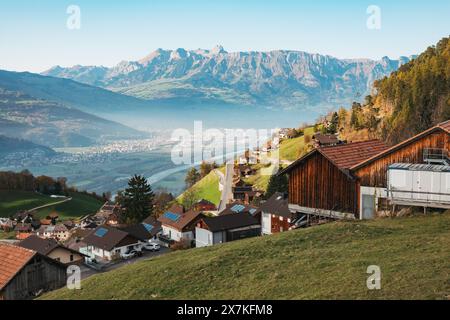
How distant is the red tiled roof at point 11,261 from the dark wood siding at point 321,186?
1577 cm

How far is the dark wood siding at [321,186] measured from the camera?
25259mm

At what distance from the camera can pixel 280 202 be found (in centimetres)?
5659

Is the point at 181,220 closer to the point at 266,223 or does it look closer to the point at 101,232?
the point at 101,232

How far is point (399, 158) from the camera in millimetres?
23828

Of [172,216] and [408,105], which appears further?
[408,105]

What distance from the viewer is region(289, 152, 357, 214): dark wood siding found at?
25.3 metres

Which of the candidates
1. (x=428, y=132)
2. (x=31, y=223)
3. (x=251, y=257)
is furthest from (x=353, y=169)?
(x=31, y=223)

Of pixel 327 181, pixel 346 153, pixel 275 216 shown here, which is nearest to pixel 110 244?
pixel 275 216

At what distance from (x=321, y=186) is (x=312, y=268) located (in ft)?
38.8

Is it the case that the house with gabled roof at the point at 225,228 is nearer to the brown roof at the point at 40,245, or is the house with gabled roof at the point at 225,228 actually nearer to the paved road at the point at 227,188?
the brown roof at the point at 40,245

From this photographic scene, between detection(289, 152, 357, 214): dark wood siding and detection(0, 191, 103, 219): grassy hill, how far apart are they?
101 meters
